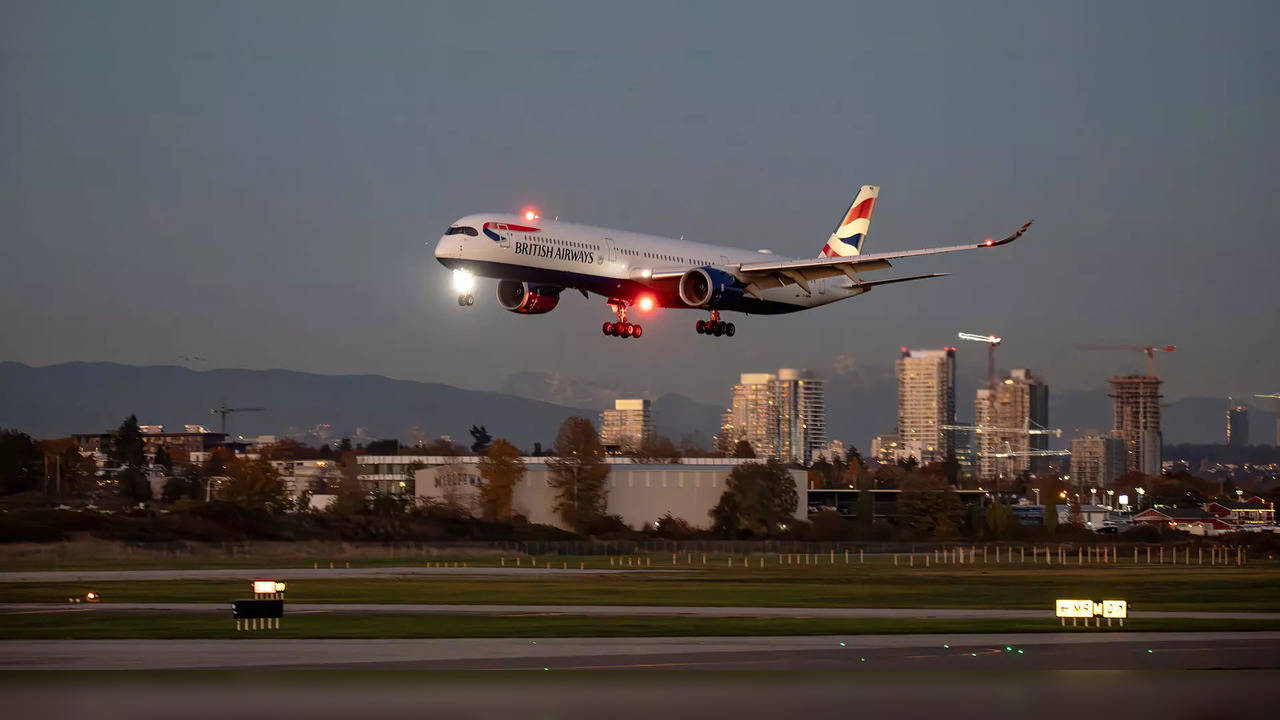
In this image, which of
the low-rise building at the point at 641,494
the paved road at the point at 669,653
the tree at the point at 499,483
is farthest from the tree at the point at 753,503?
the paved road at the point at 669,653

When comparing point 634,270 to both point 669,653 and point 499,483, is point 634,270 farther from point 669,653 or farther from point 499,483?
point 499,483

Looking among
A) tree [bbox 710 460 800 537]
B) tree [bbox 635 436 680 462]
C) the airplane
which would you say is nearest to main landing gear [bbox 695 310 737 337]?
the airplane

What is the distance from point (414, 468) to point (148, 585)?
310 feet

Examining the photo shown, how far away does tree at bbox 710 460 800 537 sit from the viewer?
128 meters

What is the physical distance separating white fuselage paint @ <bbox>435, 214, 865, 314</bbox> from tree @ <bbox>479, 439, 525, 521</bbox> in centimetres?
6794

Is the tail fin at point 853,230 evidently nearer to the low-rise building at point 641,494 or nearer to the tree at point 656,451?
the low-rise building at point 641,494

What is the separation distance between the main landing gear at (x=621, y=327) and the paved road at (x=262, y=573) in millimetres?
16912

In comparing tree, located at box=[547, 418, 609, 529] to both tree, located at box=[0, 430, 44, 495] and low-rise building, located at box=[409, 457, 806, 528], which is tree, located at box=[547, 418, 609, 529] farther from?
tree, located at box=[0, 430, 44, 495]

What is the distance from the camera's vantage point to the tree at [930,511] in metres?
132

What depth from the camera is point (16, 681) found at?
101 feet

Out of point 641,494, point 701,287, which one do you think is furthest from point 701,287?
point 641,494

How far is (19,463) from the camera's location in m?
150

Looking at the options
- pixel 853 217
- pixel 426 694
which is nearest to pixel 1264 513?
Result: pixel 853 217

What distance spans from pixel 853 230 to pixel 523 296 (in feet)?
83.8
